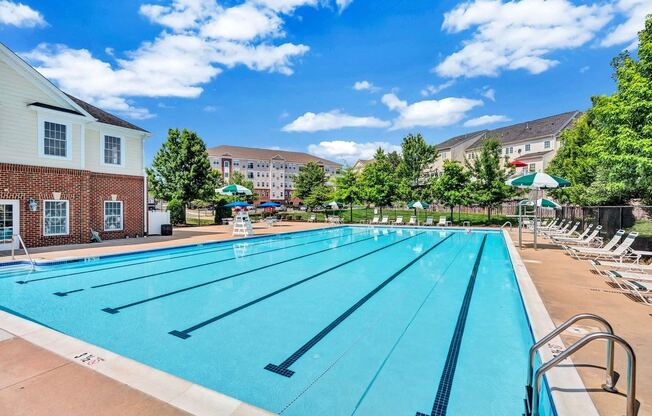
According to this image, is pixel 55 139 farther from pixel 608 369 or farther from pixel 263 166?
pixel 263 166

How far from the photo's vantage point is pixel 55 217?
13500 millimetres

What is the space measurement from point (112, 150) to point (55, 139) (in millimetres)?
2515

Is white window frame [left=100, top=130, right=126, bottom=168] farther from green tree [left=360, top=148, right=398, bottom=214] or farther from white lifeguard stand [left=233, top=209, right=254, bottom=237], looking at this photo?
green tree [left=360, top=148, right=398, bottom=214]

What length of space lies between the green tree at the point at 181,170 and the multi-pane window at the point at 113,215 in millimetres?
10705

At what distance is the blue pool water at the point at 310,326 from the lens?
12.0 ft

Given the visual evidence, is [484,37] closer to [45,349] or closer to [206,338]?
[206,338]

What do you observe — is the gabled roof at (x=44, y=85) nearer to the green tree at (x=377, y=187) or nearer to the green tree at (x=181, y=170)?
the green tree at (x=181, y=170)

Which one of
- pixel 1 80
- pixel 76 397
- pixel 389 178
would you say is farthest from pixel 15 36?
pixel 389 178

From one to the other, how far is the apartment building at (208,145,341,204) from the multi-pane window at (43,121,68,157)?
55748mm

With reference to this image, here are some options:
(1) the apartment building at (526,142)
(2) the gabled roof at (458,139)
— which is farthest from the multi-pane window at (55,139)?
(2) the gabled roof at (458,139)

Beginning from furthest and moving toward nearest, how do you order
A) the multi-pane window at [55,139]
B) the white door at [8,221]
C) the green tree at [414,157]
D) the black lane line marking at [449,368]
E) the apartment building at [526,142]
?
the apartment building at [526,142] < the green tree at [414,157] < the multi-pane window at [55,139] < the white door at [8,221] < the black lane line marking at [449,368]

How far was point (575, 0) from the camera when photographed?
12.5 m

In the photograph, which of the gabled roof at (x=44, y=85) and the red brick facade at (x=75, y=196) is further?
the red brick facade at (x=75, y=196)

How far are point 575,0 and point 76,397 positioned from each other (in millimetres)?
18281
